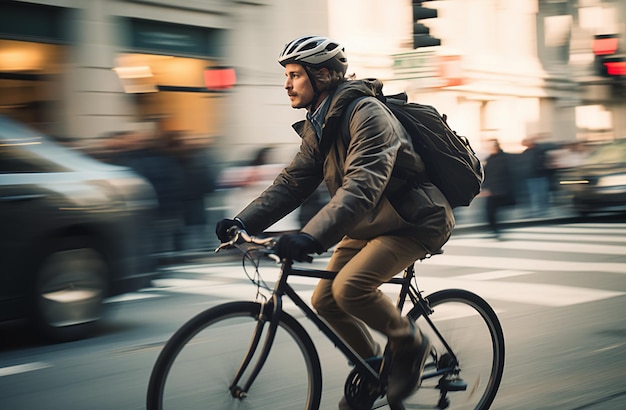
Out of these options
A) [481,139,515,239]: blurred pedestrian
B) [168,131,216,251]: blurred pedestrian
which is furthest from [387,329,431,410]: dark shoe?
[481,139,515,239]: blurred pedestrian

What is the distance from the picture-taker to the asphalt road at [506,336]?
16.2 ft

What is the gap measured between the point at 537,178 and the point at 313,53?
47.1 feet

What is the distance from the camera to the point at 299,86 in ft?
12.1

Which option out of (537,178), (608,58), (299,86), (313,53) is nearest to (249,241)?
(299,86)

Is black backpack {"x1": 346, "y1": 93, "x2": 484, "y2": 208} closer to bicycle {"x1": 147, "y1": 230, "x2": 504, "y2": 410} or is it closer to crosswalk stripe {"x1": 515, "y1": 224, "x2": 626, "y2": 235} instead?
bicycle {"x1": 147, "y1": 230, "x2": 504, "y2": 410}

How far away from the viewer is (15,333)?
22.1 feet

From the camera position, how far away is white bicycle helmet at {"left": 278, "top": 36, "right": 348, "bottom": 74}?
11.9 ft

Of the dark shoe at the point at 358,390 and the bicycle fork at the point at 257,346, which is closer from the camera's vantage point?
the bicycle fork at the point at 257,346

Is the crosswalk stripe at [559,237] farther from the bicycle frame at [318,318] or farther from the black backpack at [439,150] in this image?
the black backpack at [439,150]

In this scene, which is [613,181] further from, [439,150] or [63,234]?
[439,150]

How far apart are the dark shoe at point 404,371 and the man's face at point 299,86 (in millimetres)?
1052

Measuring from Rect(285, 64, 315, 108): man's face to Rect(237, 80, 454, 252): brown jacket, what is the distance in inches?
4.1

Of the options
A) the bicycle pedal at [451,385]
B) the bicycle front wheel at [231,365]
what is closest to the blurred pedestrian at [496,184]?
the bicycle pedal at [451,385]

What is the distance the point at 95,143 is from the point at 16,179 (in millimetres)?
5661
